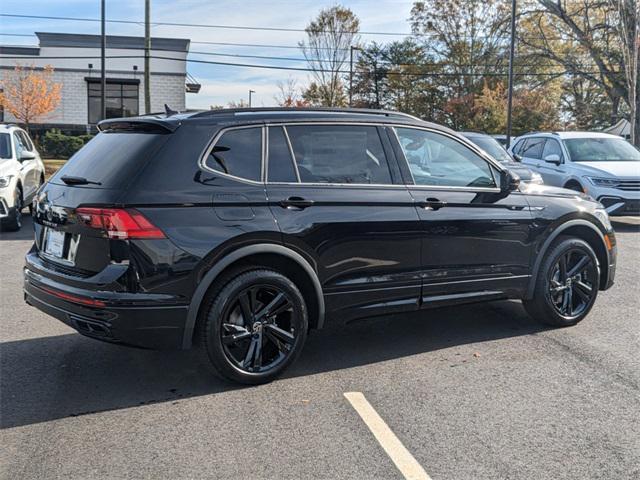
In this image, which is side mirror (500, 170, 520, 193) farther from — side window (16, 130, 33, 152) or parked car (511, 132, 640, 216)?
side window (16, 130, 33, 152)

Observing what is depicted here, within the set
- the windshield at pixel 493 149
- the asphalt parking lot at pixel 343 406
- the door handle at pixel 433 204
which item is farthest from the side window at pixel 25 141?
the door handle at pixel 433 204

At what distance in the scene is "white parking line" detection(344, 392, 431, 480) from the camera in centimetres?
338

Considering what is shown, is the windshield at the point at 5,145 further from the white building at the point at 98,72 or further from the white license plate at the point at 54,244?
the white building at the point at 98,72

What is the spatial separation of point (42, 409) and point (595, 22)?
35503mm

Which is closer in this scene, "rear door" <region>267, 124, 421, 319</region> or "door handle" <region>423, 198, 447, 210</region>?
"rear door" <region>267, 124, 421, 319</region>

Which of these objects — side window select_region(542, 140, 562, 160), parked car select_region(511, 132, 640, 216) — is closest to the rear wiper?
parked car select_region(511, 132, 640, 216)

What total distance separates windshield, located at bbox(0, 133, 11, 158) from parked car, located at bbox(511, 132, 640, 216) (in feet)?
33.2

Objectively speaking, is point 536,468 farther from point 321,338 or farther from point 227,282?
point 321,338

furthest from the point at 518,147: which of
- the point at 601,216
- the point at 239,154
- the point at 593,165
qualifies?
the point at 239,154

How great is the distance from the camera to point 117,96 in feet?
128

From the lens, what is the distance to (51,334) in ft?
18.6

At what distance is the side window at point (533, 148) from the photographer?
48.4 ft

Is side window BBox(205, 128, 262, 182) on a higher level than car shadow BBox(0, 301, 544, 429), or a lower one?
higher

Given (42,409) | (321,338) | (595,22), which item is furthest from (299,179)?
(595,22)
